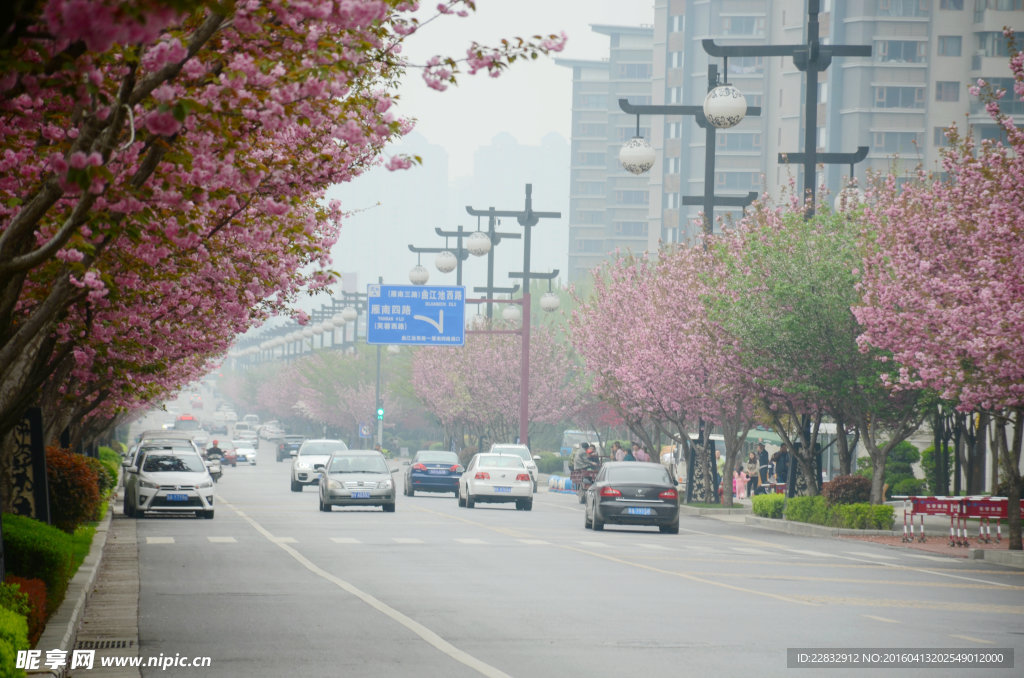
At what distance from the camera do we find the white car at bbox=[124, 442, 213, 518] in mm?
36375

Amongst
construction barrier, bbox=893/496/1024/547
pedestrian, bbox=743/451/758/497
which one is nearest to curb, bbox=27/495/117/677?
construction barrier, bbox=893/496/1024/547

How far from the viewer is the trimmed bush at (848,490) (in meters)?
35.5

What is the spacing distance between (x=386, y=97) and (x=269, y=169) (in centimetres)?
122

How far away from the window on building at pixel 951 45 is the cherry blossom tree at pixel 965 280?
272 feet

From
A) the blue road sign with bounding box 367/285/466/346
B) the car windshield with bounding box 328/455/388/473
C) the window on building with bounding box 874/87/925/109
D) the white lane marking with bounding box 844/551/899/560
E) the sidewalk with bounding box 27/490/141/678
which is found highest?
the window on building with bounding box 874/87/925/109

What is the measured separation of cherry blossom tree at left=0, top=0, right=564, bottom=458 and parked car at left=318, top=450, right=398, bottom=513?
2339 cm

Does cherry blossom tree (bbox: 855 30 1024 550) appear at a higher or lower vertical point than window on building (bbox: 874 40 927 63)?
lower

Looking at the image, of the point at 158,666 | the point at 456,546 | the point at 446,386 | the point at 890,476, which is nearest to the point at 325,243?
the point at 158,666

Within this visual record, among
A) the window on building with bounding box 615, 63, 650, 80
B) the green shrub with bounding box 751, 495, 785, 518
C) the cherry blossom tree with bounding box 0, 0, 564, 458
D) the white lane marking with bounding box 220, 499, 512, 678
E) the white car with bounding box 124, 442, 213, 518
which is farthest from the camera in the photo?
the window on building with bounding box 615, 63, 650, 80

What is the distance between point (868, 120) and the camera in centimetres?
11512

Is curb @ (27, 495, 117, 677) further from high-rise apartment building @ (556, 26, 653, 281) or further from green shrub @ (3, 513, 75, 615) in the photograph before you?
high-rise apartment building @ (556, 26, 653, 281)

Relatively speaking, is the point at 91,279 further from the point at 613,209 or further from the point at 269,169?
the point at 613,209

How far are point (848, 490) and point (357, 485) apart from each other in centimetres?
1170

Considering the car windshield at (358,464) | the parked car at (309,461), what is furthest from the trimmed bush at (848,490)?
the parked car at (309,461)
